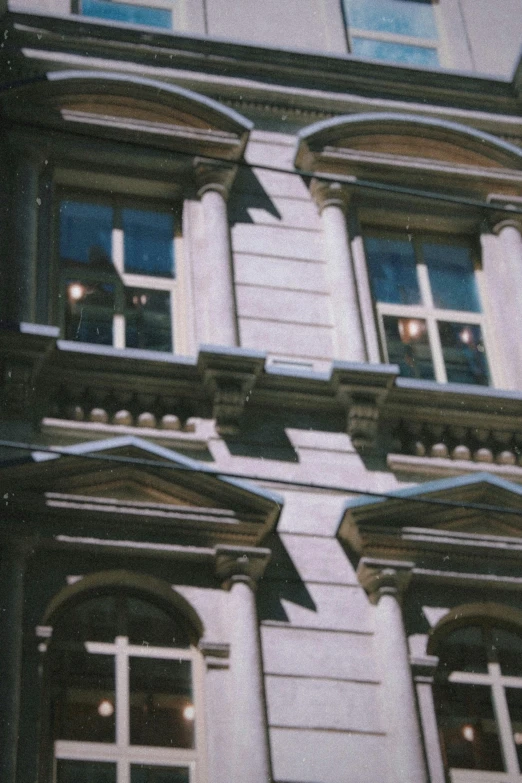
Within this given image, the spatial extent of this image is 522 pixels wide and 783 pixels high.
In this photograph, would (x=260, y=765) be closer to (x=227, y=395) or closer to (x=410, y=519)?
(x=410, y=519)

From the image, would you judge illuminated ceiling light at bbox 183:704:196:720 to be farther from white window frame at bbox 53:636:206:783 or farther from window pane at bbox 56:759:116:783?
window pane at bbox 56:759:116:783

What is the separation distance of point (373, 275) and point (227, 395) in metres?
2.71

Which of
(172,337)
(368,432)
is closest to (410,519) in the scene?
(368,432)

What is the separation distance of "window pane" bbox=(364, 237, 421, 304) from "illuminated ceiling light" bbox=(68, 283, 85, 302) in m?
2.87

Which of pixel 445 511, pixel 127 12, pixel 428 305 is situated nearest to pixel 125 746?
pixel 445 511

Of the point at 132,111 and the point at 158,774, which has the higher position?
the point at 132,111

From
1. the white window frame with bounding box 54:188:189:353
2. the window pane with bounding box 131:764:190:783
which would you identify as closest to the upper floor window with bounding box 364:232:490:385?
the white window frame with bounding box 54:188:189:353

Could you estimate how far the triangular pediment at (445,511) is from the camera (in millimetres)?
11492

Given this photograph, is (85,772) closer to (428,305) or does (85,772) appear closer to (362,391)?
(362,391)

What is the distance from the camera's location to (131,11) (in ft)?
52.5

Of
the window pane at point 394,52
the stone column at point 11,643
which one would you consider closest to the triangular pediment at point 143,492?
the stone column at point 11,643

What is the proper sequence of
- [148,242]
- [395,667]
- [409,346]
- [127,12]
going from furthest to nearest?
[127,12], [148,242], [409,346], [395,667]

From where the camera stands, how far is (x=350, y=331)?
13.0 m

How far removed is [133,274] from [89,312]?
0.68 m
